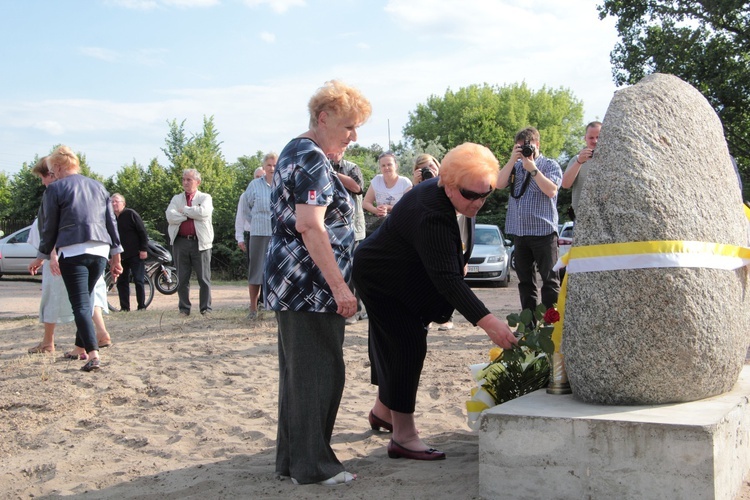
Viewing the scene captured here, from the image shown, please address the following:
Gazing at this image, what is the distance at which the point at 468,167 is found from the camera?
388cm

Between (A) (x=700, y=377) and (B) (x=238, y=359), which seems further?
(B) (x=238, y=359)

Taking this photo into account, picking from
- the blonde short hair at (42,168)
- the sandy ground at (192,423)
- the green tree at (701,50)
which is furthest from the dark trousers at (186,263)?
the green tree at (701,50)

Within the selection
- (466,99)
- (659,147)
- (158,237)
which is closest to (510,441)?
(659,147)

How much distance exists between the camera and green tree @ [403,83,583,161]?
204 ft

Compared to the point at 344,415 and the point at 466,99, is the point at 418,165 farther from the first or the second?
the point at 466,99

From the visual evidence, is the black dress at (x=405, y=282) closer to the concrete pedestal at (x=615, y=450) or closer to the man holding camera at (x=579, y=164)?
the concrete pedestal at (x=615, y=450)

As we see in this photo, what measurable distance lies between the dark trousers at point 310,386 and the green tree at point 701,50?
23376 mm

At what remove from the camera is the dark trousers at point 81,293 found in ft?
22.7

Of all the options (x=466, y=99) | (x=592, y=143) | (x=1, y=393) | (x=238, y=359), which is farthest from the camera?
(x=466, y=99)

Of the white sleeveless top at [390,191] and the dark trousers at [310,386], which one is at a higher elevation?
the white sleeveless top at [390,191]

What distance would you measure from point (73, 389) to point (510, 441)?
4106mm

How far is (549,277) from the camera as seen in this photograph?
23.7ft

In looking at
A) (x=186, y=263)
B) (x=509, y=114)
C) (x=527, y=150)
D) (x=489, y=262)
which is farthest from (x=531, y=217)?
(x=509, y=114)

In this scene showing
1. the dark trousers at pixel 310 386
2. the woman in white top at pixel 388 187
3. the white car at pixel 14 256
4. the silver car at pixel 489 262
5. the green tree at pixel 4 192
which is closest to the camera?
the dark trousers at pixel 310 386
